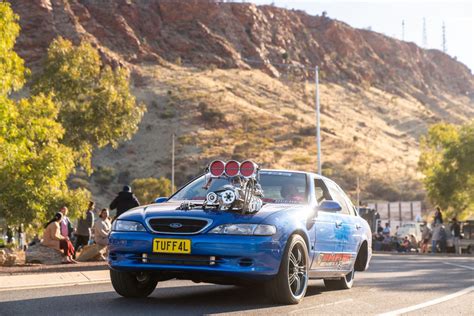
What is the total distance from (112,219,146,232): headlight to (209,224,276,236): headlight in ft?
2.64

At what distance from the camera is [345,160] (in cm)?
9206

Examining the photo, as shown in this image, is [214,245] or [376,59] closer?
[214,245]

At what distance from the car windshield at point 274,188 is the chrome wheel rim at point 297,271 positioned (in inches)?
32.4

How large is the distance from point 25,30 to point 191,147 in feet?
135

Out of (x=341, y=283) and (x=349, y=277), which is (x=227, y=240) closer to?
(x=341, y=283)

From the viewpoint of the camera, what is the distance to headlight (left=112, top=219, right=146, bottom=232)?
27.3 feet

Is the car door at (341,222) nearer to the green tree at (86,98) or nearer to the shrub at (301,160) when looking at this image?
the green tree at (86,98)

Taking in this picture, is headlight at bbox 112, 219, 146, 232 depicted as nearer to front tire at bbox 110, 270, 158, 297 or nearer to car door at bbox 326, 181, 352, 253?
front tire at bbox 110, 270, 158, 297

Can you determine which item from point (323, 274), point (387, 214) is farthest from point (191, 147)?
point (323, 274)

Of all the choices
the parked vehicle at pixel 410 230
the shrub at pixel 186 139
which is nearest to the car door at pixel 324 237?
the parked vehicle at pixel 410 230

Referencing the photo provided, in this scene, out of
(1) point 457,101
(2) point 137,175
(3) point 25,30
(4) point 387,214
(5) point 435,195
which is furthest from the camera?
(1) point 457,101

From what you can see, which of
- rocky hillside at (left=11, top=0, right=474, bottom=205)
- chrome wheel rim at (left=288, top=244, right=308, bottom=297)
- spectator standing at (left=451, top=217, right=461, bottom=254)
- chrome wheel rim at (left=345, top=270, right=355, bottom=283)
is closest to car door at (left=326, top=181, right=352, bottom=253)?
chrome wheel rim at (left=345, top=270, right=355, bottom=283)

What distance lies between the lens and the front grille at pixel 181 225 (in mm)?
8086

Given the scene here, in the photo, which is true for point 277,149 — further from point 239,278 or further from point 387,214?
point 239,278
